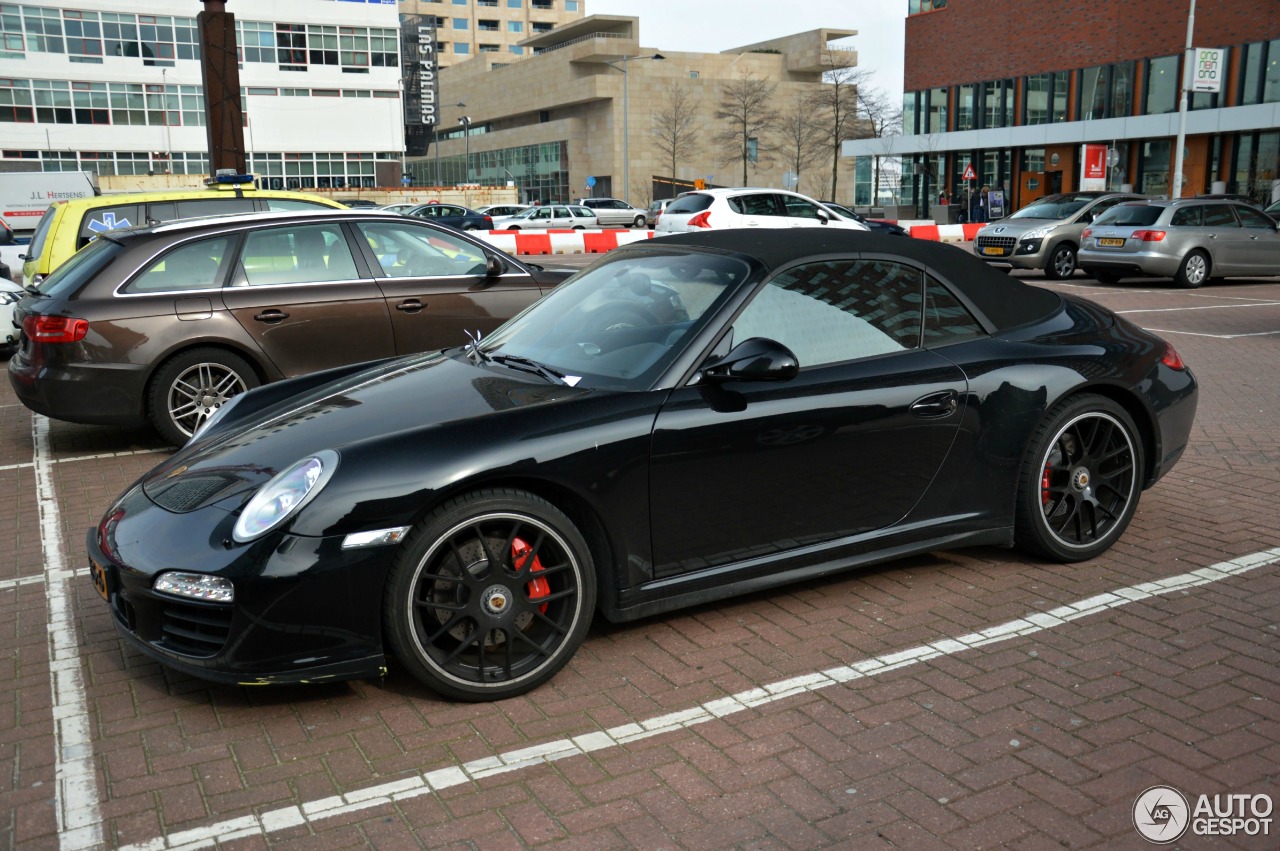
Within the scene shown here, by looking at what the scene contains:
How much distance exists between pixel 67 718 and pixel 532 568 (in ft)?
5.36

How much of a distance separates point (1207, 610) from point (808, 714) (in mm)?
1921

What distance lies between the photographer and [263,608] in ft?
11.5

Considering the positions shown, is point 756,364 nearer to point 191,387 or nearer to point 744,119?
point 191,387

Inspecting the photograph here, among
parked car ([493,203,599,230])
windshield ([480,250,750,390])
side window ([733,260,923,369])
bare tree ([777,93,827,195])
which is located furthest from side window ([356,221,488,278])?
bare tree ([777,93,827,195])

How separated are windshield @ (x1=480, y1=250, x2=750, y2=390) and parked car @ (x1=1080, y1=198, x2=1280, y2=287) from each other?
656 inches

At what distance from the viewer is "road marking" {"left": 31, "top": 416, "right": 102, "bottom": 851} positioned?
10.3 ft

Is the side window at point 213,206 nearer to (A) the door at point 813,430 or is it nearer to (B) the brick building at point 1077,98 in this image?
(A) the door at point 813,430

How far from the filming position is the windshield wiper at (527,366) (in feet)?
14.2

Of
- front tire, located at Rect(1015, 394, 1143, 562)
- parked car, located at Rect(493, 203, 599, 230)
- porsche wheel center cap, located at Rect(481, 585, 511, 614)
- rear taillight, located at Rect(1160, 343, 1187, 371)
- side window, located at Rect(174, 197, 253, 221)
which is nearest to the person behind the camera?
porsche wheel center cap, located at Rect(481, 585, 511, 614)

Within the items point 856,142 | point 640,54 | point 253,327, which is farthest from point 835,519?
point 640,54

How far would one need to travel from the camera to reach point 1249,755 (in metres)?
3.39

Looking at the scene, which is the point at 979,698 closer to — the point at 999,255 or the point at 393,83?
the point at 999,255

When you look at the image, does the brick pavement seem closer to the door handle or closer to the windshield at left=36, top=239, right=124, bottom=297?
the door handle

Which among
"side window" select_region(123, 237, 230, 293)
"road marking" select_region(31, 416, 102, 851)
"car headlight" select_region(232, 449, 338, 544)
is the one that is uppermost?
"side window" select_region(123, 237, 230, 293)
